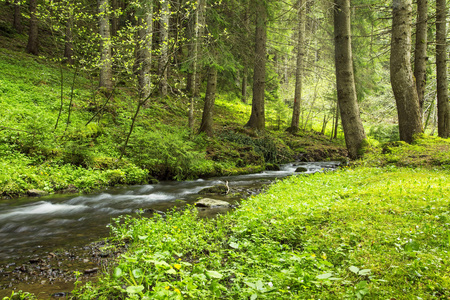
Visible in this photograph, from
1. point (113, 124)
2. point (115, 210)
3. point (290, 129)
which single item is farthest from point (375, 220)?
point (290, 129)

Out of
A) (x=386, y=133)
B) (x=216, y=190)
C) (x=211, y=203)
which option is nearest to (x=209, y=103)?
(x=216, y=190)

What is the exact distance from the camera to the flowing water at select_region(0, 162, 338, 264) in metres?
4.89

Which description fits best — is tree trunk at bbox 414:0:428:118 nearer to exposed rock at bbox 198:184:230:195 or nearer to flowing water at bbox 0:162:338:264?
flowing water at bbox 0:162:338:264

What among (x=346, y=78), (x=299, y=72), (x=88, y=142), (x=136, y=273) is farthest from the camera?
(x=299, y=72)

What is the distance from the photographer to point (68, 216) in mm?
6312

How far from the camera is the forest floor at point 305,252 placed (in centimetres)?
Result: 242

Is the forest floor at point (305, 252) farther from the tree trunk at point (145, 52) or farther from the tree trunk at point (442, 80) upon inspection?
the tree trunk at point (442, 80)

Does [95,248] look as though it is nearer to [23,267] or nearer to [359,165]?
[23,267]

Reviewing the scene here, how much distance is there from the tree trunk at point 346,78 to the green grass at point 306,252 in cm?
418

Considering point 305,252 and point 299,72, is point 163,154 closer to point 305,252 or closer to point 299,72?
point 305,252

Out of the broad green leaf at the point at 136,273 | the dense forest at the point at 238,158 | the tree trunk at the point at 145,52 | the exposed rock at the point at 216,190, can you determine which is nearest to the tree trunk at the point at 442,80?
the dense forest at the point at 238,158

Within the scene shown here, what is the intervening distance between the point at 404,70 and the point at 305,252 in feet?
28.9

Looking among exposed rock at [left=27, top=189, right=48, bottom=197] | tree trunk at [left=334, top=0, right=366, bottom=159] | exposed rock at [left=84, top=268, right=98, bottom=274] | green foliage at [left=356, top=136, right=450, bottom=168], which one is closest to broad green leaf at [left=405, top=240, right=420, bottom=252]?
exposed rock at [left=84, top=268, right=98, bottom=274]

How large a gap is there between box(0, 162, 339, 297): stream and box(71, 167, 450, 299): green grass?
3.59 feet
